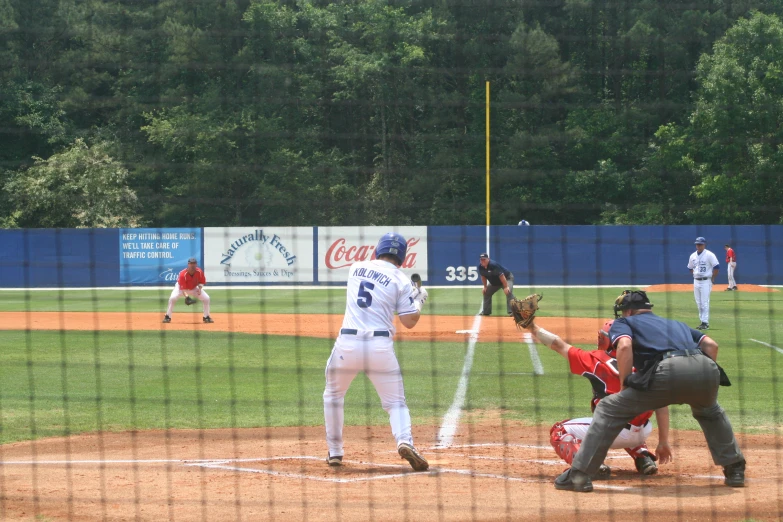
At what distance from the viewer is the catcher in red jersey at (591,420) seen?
699 cm

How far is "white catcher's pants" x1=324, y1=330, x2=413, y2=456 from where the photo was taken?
720cm

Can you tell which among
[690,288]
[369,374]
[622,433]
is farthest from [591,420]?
[690,288]

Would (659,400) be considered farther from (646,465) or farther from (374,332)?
(374,332)

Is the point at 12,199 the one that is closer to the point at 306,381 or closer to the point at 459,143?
the point at 459,143

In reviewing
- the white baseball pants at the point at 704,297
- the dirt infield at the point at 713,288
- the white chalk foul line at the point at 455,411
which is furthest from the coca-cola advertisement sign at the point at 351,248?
the white chalk foul line at the point at 455,411

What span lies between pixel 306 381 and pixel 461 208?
2736 centimetres

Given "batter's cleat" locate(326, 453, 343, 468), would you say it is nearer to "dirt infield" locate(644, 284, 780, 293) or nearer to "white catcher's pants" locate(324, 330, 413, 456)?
"white catcher's pants" locate(324, 330, 413, 456)

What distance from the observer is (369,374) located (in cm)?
730

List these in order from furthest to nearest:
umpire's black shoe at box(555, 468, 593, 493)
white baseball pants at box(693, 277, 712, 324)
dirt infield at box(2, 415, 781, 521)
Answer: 1. white baseball pants at box(693, 277, 712, 324)
2. umpire's black shoe at box(555, 468, 593, 493)
3. dirt infield at box(2, 415, 781, 521)

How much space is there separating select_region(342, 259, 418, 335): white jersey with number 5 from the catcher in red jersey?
3.50 feet

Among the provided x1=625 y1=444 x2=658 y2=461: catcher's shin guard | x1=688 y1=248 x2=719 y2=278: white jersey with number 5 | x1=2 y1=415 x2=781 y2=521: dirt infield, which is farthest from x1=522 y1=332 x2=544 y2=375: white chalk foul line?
x1=625 y1=444 x2=658 y2=461: catcher's shin guard

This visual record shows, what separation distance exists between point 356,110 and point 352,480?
33111mm

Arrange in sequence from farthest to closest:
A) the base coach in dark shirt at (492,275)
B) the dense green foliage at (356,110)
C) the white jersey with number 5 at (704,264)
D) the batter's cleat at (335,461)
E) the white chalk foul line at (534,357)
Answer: the dense green foliage at (356,110) < the base coach in dark shirt at (492,275) < the white jersey with number 5 at (704,264) < the white chalk foul line at (534,357) < the batter's cleat at (335,461)

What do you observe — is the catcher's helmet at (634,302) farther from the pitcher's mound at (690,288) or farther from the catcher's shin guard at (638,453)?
the pitcher's mound at (690,288)
